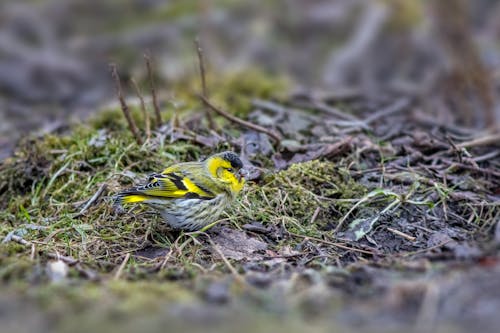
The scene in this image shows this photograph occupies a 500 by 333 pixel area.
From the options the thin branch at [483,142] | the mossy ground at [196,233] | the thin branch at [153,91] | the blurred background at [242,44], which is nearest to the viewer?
the mossy ground at [196,233]

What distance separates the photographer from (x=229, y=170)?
500 cm

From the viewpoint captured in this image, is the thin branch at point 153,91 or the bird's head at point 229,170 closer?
the bird's head at point 229,170

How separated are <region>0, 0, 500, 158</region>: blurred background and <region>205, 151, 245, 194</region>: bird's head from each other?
175 inches

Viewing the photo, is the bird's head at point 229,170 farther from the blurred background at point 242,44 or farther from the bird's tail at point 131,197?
the blurred background at point 242,44

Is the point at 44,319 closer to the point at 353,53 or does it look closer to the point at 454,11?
the point at 454,11

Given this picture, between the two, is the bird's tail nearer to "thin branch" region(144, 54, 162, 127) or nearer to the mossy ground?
the mossy ground

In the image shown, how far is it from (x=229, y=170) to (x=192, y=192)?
1.16 feet

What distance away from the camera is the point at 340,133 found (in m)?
6.51

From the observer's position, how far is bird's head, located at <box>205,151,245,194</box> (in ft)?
16.3

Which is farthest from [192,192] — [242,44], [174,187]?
[242,44]

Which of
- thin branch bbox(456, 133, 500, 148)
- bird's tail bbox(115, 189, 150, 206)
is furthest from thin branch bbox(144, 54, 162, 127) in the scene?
thin branch bbox(456, 133, 500, 148)

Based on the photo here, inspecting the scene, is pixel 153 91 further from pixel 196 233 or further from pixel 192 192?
pixel 196 233

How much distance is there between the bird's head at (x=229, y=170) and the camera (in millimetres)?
4957

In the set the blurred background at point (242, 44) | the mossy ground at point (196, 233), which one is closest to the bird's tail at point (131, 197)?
the mossy ground at point (196, 233)
